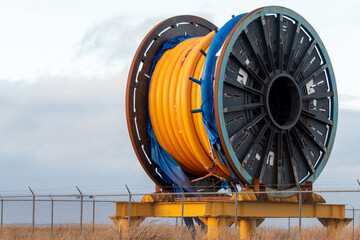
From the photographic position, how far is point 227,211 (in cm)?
1590

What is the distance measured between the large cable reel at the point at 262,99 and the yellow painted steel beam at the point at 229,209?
642mm

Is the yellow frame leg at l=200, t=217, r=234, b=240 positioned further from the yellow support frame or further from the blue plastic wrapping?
the blue plastic wrapping

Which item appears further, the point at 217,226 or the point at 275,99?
the point at 275,99

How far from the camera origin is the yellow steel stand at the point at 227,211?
1575cm

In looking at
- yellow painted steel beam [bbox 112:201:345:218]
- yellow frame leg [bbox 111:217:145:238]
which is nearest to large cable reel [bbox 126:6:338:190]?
yellow painted steel beam [bbox 112:201:345:218]

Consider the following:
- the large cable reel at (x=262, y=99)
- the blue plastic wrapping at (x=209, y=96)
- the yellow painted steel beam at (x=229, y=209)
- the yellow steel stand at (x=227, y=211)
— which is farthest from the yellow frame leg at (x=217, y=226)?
the blue plastic wrapping at (x=209, y=96)

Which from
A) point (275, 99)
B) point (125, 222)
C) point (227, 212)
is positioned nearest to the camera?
point (227, 212)

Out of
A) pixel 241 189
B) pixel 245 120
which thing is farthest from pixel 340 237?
pixel 245 120

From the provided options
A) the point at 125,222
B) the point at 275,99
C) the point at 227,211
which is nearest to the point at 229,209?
the point at 227,211

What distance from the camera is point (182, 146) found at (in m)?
17.1

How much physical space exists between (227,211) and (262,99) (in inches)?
124

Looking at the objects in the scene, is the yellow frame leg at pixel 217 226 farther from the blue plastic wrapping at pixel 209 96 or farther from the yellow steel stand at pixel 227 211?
the blue plastic wrapping at pixel 209 96

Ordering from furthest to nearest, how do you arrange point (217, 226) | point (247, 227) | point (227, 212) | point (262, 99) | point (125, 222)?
point (125, 222)
point (262, 99)
point (247, 227)
point (227, 212)
point (217, 226)

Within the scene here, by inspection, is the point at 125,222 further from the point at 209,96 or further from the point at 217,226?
the point at 209,96
